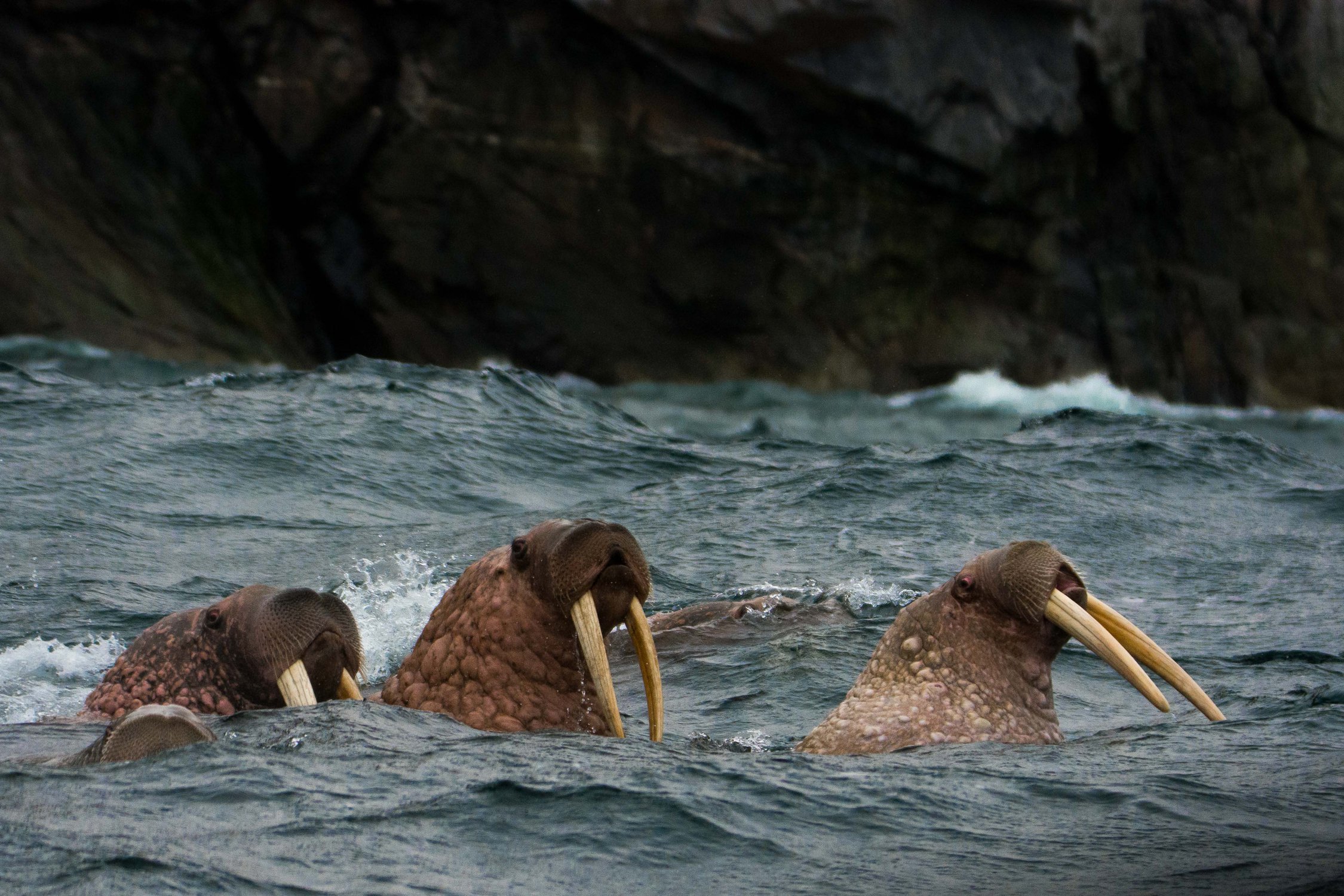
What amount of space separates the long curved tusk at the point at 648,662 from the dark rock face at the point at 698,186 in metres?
16.4

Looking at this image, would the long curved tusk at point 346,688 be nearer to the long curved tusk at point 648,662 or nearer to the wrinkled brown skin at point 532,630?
the wrinkled brown skin at point 532,630

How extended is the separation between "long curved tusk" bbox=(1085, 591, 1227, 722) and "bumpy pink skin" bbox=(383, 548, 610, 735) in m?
1.45

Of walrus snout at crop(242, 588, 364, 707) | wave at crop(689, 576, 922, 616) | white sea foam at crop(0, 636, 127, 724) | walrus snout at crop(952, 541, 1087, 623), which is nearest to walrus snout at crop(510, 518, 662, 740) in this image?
walrus snout at crop(242, 588, 364, 707)

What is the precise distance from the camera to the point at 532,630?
449cm

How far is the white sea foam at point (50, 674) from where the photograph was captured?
5.70m

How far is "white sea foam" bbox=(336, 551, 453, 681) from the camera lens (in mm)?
6949

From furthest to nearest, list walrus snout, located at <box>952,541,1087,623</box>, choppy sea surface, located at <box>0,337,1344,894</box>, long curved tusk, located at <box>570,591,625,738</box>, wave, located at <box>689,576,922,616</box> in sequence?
wave, located at <box>689,576,922,616</box> → walrus snout, located at <box>952,541,1087,623</box> → long curved tusk, located at <box>570,591,625,738</box> → choppy sea surface, located at <box>0,337,1344,894</box>

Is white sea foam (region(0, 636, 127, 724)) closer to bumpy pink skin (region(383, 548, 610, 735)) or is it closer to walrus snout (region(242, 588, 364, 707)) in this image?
walrus snout (region(242, 588, 364, 707))

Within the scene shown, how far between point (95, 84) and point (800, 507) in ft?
46.0

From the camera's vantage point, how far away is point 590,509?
1009 centimetres

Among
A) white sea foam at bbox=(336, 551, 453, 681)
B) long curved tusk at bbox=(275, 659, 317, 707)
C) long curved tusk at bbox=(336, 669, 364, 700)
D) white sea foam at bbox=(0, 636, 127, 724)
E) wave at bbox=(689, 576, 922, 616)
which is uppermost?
long curved tusk at bbox=(275, 659, 317, 707)

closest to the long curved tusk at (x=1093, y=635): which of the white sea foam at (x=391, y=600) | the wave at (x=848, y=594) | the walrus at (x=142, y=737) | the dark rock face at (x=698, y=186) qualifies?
the walrus at (x=142, y=737)

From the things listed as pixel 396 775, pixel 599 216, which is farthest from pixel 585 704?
pixel 599 216

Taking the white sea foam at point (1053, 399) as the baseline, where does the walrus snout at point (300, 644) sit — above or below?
above
